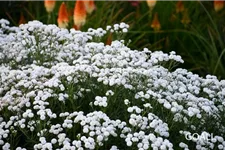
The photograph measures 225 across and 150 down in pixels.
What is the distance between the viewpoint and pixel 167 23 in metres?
4.85

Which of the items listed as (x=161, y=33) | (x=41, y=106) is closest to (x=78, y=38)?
(x=41, y=106)

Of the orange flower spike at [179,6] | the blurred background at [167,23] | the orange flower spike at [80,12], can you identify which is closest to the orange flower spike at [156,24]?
the blurred background at [167,23]

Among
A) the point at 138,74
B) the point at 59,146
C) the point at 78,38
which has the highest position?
the point at 78,38

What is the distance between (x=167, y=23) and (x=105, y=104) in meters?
2.33

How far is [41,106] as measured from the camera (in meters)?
2.69

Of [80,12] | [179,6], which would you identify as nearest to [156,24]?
[179,6]

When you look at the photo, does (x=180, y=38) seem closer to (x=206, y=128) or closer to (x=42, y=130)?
(x=206, y=128)

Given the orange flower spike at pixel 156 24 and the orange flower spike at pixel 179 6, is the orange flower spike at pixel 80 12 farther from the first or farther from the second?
the orange flower spike at pixel 179 6

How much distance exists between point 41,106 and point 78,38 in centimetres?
87

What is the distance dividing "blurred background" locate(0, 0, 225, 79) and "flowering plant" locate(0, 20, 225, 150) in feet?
3.21

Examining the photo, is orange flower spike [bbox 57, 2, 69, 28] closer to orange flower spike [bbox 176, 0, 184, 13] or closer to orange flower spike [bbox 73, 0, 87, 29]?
orange flower spike [bbox 73, 0, 87, 29]

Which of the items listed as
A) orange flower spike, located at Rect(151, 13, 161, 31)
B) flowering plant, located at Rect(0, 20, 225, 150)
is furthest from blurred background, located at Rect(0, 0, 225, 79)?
flowering plant, located at Rect(0, 20, 225, 150)

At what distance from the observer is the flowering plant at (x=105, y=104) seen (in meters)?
2.60

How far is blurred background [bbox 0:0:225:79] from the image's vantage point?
14.3ft
